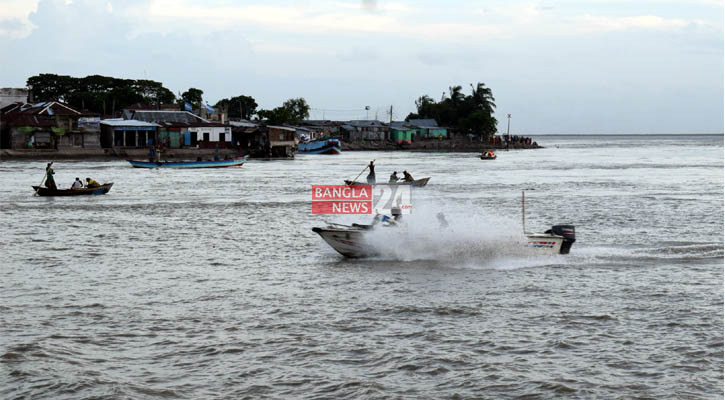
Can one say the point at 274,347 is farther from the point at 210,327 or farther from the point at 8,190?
the point at 8,190

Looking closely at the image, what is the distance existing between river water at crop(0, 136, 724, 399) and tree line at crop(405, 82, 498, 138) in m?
103

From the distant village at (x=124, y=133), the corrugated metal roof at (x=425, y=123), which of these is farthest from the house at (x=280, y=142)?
the corrugated metal roof at (x=425, y=123)

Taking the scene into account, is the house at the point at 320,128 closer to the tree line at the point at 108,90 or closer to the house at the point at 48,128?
the tree line at the point at 108,90

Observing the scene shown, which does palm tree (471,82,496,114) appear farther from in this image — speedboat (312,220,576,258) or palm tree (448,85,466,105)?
speedboat (312,220,576,258)

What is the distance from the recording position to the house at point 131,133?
76.6m

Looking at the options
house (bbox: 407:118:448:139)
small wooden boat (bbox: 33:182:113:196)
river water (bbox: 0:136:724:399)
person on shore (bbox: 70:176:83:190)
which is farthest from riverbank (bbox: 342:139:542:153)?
river water (bbox: 0:136:724:399)

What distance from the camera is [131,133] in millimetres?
77938

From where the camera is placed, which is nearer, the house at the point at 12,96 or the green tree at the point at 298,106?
the house at the point at 12,96

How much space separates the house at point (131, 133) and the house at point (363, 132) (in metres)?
55.1

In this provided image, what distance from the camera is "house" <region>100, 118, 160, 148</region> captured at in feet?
251

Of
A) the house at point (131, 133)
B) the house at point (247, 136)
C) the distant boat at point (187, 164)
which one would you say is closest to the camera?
the distant boat at point (187, 164)

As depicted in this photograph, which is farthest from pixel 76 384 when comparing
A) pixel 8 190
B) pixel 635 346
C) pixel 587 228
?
pixel 8 190

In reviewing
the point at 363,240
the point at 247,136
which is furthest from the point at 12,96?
the point at 363,240

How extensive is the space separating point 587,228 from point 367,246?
388 inches
